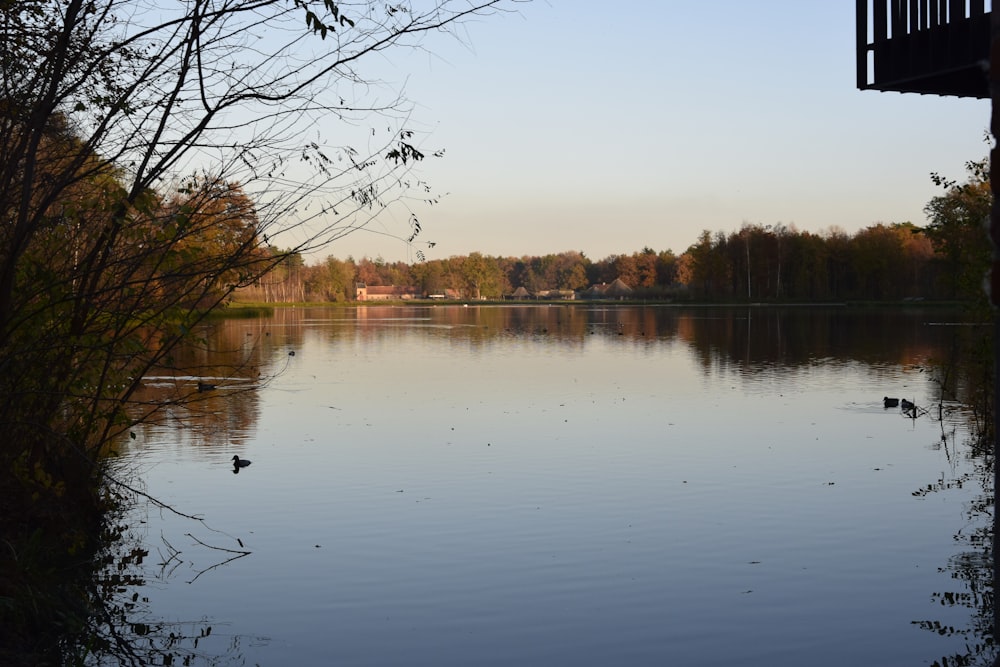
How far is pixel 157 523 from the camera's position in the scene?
15.0m

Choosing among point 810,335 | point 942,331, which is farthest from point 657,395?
point 942,331

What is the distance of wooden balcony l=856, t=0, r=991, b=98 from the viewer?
39.2ft

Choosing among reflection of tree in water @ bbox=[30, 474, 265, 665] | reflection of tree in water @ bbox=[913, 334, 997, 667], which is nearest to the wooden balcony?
reflection of tree in water @ bbox=[913, 334, 997, 667]

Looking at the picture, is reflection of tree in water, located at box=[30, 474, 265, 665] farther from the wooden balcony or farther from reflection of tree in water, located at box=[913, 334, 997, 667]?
the wooden balcony

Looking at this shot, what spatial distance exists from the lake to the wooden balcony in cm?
583

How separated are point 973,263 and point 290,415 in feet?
55.5

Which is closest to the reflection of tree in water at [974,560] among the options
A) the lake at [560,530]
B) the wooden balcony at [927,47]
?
the lake at [560,530]

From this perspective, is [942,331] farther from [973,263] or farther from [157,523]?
[157,523]

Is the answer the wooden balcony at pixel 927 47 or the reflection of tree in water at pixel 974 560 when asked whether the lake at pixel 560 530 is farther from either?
the wooden balcony at pixel 927 47

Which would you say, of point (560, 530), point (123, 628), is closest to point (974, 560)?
point (560, 530)

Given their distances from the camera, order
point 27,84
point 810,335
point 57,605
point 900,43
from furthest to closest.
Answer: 1. point 810,335
2. point 900,43
3. point 57,605
4. point 27,84

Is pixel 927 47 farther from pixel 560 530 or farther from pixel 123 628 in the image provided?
pixel 123 628

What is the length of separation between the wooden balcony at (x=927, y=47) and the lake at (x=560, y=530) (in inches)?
229

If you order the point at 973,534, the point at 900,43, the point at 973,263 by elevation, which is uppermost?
the point at 900,43
